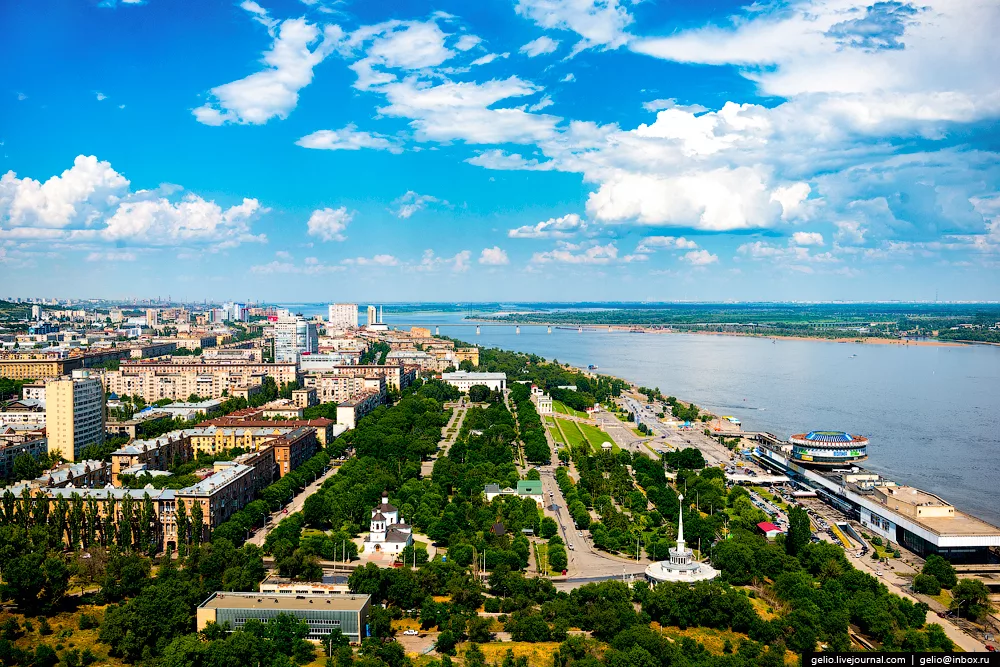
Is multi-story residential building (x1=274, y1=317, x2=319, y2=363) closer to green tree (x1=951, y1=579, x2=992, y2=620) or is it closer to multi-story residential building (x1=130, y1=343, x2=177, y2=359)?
multi-story residential building (x1=130, y1=343, x2=177, y2=359)

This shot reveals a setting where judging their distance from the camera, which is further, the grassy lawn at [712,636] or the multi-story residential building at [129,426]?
the multi-story residential building at [129,426]

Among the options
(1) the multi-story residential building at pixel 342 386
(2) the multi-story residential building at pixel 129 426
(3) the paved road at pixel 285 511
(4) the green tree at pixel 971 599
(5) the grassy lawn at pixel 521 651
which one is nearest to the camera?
(5) the grassy lawn at pixel 521 651

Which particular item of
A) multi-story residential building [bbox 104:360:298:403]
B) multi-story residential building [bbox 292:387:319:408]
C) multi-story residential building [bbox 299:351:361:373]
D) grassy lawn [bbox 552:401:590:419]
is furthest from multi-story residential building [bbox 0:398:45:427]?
grassy lawn [bbox 552:401:590:419]

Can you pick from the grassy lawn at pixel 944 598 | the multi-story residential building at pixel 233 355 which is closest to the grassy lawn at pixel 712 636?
the grassy lawn at pixel 944 598

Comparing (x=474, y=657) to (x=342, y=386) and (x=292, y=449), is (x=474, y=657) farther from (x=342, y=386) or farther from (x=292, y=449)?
(x=342, y=386)

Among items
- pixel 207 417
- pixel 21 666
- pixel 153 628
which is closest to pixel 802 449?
pixel 153 628

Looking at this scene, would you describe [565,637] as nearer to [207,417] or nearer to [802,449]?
[802,449]

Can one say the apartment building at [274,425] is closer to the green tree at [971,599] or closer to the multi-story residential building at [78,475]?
the multi-story residential building at [78,475]
